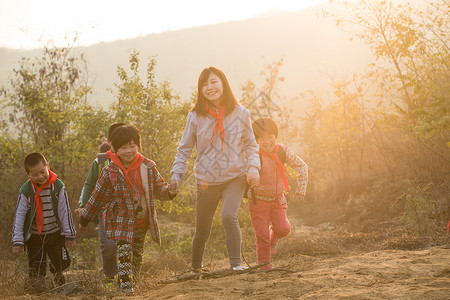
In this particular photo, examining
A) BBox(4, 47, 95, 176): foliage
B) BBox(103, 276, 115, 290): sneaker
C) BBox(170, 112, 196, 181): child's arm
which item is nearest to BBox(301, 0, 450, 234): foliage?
BBox(170, 112, 196, 181): child's arm

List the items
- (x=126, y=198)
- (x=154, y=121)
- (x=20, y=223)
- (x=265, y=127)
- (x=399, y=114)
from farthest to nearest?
(x=399, y=114)
(x=154, y=121)
(x=265, y=127)
(x=20, y=223)
(x=126, y=198)

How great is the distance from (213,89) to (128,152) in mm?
1017

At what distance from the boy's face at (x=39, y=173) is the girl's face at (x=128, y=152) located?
1.13 m

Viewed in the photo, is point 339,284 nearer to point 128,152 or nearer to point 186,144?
point 186,144

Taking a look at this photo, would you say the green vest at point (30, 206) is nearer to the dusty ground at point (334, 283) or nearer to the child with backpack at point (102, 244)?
the child with backpack at point (102, 244)

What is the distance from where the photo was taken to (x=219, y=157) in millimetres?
4367

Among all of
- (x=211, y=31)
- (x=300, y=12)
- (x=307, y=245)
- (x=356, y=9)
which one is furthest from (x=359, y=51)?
(x=307, y=245)

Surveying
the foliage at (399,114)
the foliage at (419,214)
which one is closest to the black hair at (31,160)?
the foliage at (399,114)

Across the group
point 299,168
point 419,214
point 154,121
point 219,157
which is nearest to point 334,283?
point 219,157

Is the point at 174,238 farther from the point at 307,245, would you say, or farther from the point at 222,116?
the point at 222,116

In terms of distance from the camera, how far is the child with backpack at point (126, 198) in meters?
4.17

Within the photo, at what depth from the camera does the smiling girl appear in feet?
14.2

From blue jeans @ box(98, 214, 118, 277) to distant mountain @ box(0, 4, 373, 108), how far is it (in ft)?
214

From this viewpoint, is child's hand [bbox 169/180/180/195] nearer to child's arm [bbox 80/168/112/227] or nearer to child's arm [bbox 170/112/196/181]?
child's arm [bbox 170/112/196/181]
